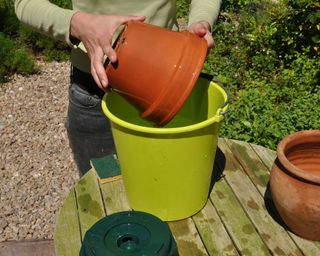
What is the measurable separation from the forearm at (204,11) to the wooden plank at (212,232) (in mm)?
690

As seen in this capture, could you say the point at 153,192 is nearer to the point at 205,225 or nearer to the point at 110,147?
the point at 205,225

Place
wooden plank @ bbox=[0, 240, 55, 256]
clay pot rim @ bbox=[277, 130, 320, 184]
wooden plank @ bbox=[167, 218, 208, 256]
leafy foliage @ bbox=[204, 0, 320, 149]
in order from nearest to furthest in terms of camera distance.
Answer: clay pot rim @ bbox=[277, 130, 320, 184] → wooden plank @ bbox=[167, 218, 208, 256] → wooden plank @ bbox=[0, 240, 55, 256] → leafy foliage @ bbox=[204, 0, 320, 149]

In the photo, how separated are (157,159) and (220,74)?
2.67 meters

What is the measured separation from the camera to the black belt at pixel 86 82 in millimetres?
2150

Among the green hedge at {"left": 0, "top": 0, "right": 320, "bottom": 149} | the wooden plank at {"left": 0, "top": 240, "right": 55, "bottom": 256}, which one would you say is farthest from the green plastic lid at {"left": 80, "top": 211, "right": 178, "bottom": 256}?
the green hedge at {"left": 0, "top": 0, "right": 320, "bottom": 149}

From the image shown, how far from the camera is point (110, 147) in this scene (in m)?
2.38

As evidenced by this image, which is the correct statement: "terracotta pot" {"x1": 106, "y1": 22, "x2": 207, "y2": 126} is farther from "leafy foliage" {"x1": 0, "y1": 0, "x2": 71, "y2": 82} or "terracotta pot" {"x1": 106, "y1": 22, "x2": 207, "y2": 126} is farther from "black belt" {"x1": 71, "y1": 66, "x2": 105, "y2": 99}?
"leafy foliage" {"x1": 0, "y1": 0, "x2": 71, "y2": 82}

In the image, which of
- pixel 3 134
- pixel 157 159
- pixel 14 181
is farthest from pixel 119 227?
pixel 3 134

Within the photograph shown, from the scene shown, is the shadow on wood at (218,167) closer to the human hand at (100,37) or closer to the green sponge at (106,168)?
the green sponge at (106,168)

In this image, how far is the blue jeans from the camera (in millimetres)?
2195

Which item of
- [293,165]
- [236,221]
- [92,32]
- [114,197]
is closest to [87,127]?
[114,197]

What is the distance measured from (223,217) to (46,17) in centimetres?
94

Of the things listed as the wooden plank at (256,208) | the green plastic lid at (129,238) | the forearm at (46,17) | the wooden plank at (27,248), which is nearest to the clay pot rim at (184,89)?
the green plastic lid at (129,238)

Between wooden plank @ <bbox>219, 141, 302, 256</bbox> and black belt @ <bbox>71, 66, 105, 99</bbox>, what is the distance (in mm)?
597
